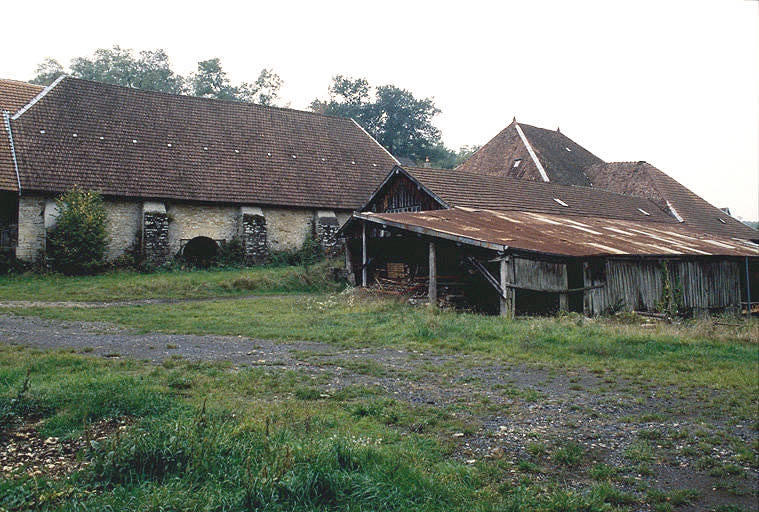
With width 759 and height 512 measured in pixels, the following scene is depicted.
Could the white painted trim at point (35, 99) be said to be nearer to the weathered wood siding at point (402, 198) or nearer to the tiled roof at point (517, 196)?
the weathered wood siding at point (402, 198)

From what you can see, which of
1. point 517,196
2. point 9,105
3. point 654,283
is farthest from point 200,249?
point 654,283

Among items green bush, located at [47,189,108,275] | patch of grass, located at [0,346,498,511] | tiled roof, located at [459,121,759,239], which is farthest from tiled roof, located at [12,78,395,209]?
patch of grass, located at [0,346,498,511]

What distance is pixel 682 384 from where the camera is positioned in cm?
726

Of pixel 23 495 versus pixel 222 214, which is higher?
pixel 222 214

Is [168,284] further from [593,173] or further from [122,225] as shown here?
[593,173]

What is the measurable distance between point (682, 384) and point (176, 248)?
20395 millimetres

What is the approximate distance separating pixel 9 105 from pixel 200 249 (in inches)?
381

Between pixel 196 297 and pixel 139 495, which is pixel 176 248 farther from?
pixel 139 495

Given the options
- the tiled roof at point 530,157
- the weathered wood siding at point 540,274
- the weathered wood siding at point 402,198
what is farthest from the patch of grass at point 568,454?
the tiled roof at point 530,157

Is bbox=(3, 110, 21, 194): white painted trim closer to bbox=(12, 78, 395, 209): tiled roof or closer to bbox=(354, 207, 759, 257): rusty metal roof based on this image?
bbox=(12, 78, 395, 209): tiled roof

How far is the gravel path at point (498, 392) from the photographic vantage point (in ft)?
16.0

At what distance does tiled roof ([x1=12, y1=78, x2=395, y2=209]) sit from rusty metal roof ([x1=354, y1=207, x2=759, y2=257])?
9.57 metres

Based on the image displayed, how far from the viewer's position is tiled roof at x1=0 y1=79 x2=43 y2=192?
20.1m

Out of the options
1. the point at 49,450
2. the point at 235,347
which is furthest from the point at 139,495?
the point at 235,347
